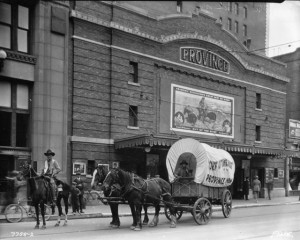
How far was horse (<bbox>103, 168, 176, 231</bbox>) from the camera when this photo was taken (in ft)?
43.7

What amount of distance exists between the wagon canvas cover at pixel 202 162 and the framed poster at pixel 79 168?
28.7 ft

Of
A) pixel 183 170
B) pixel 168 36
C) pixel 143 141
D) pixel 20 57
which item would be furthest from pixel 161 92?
pixel 183 170

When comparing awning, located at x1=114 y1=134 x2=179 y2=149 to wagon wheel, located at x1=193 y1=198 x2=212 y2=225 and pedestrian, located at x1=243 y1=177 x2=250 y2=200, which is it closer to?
wagon wheel, located at x1=193 y1=198 x2=212 y2=225

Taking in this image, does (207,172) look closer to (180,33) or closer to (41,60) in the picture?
(41,60)

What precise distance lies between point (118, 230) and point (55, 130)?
10.1 meters

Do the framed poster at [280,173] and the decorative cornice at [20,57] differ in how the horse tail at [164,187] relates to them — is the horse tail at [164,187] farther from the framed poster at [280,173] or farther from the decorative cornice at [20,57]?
the framed poster at [280,173]

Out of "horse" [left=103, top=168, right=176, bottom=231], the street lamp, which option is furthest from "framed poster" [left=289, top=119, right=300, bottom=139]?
"horse" [left=103, top=168, right=176, bottom=231]

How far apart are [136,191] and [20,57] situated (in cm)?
1083

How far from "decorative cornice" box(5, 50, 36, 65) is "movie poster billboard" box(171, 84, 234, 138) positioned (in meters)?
10.3

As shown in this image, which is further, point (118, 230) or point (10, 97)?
point (10, 97)

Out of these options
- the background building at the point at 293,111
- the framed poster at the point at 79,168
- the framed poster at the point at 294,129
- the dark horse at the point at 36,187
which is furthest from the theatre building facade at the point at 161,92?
the dark horse at the point at 36,187

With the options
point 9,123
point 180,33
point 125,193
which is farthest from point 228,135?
point 125,193

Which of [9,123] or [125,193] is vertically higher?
[9,123]

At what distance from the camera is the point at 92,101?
81.0ft
